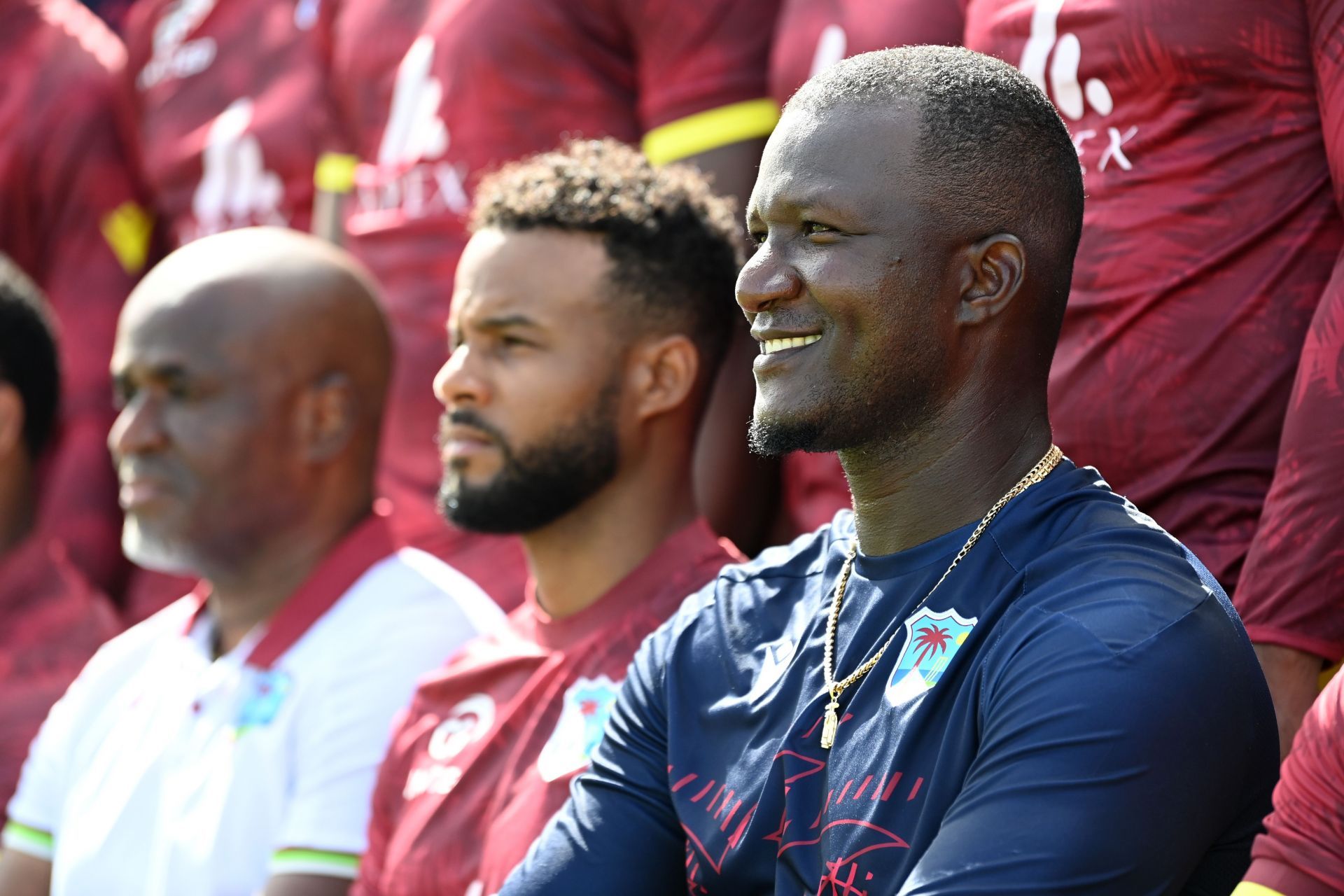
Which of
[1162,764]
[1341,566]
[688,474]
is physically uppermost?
[1162,764]

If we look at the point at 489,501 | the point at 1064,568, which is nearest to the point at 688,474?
the point at 489,501

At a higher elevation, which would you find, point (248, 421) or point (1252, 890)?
point (1252, 890)

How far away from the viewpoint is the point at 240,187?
4.73 m

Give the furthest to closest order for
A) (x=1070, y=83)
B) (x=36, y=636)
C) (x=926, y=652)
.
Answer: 1. (x=36, y=636)
2. (x=1070, y=83)
3. (x=926, y=652)

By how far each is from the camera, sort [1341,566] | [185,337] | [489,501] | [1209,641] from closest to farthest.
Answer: [1209,641], [1341,566], [489,501], [185,337]

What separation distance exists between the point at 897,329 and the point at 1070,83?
0.84m

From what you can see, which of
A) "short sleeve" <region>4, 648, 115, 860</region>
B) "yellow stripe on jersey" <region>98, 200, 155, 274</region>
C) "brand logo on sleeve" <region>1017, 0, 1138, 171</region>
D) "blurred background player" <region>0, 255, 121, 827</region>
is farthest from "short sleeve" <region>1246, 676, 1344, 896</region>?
"yellow stripe on jersey" <region>98, 200, 155, 274</region>

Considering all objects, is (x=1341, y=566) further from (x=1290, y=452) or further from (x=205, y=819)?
(x=205, y=819)

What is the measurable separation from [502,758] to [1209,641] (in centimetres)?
140

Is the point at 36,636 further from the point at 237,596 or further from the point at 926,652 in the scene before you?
the point at 926,652

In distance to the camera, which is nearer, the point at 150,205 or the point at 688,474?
the point at 688,474

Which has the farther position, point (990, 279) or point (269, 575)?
point (269, 575)

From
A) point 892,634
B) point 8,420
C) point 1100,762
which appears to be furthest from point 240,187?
point 1100,762

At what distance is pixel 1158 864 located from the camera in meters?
1.66
